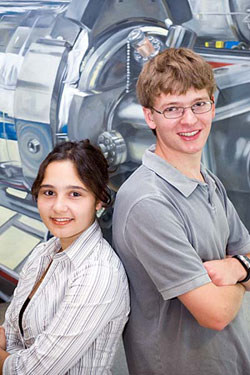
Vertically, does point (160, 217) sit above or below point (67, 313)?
above

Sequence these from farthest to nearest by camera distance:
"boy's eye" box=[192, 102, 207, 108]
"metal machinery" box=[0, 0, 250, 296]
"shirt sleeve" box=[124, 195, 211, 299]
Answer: "metal machinery" box=[0, 0, 250, 296] < "boy's eye" box=[192, 102, 207, 108] < "shirt sleeve" box=[124, 195, 211, 299]

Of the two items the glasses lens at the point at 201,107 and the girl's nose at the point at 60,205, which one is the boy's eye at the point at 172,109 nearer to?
the glasses lens at the point at 201,107

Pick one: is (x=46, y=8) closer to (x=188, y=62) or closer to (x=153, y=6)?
(x=153, y=6)

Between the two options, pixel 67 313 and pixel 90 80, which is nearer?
pixel 67 313

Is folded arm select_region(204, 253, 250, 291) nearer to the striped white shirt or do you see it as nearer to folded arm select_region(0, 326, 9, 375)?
the striped white shirt

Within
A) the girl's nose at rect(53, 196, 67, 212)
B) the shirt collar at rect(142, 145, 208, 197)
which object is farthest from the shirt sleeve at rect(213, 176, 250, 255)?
the girl's nose at rect(53, 196, 67, 212)

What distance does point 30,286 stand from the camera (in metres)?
1.35

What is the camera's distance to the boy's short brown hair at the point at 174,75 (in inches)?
44.5

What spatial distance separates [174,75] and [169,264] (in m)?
0.45

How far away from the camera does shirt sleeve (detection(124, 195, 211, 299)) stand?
1058 millimetres

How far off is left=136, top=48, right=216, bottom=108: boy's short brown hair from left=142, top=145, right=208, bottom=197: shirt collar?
14 centimetres

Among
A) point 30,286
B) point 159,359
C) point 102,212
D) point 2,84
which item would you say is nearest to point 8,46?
point 2,84

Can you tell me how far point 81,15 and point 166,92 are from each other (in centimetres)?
102

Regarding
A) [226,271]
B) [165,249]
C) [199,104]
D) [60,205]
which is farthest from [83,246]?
[199,104]
